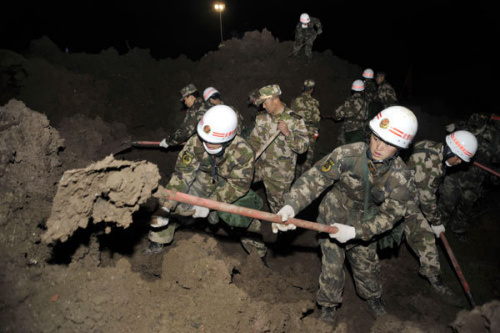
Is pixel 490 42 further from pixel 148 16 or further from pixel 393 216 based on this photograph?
pixel 148 16

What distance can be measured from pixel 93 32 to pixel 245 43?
795 inches

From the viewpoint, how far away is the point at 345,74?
456 inches

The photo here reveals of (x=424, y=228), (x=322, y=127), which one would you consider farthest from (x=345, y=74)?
(x=424, y=228)

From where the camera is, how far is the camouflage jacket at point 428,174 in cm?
375

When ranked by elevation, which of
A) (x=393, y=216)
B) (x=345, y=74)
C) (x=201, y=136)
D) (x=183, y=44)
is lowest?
(x=183, y=44)

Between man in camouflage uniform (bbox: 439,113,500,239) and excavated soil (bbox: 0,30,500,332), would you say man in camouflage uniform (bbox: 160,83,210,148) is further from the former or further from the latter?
man in camouflage uniform (bbox: 439,113,500,239)

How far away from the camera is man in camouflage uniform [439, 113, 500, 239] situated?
5219 millimetres

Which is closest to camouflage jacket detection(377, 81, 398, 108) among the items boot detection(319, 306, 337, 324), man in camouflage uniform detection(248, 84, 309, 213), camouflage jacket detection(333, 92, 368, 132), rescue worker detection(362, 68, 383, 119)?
rescue worker detection(362, 68, 383, 119)

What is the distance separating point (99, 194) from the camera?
208cm

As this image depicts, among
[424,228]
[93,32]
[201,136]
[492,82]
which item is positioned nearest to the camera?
[201,136]

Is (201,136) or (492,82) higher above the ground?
(201,136)

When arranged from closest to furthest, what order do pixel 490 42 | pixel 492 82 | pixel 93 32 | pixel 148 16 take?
pixel 492 82 → pixel 490 42 → pixel 93 32 → pixel 148 16

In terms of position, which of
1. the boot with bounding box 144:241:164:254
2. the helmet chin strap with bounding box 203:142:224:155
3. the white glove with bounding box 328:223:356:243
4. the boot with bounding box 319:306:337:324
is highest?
the helmet chin strap with bounding box 203:142:224:155

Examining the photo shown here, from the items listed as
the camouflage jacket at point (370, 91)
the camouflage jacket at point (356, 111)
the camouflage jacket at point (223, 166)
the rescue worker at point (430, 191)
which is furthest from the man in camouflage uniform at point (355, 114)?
the camouflage jacket at point (223, 166)
